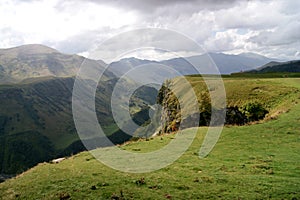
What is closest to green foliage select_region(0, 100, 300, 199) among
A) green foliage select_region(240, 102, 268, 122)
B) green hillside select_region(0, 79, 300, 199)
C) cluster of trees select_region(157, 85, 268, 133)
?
green hillside select_region(0, 79, 300, 199)

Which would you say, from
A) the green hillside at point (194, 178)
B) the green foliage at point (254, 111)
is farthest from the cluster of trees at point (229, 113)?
the green hillside at point (194, 178)

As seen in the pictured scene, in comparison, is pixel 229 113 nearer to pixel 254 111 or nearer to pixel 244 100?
pixel 244 100

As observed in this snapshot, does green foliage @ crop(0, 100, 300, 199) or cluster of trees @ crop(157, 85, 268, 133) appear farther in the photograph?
cluster of trees @ crop(157, 85, 268, 133)

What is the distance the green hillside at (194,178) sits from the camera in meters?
17.4

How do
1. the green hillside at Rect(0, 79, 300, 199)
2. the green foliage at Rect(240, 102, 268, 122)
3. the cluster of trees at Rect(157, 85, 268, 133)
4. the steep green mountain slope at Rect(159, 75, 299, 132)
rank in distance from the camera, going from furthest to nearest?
1. the cluster of trees at Rect(157, 85, 268, 133)
2. the steep green mountain slope at Rect(159, 75, 299, 132)
3. the green foliage at Rect(240, 102, 268, 122)
4. the green hillside at Rect(0, 79, 300, 199)

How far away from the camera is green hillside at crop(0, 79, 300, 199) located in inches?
684

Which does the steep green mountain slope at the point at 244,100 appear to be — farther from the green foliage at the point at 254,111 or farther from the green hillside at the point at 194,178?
the green hillside at the point at 194,178

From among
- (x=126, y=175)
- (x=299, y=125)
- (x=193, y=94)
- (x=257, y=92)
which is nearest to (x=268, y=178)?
(x=126, y=175)

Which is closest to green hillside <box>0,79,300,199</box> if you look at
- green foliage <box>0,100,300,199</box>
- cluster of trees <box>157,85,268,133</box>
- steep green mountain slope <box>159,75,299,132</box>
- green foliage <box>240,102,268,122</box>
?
green foliage <box>0,100,300,199</box>

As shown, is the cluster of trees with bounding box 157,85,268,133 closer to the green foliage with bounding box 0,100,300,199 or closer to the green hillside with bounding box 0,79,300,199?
the green hillside with bounding box 0,79,300,199

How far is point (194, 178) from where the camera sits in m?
19.9

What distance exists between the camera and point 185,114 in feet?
219

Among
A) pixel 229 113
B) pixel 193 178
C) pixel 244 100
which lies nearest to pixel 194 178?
pixel 193 178

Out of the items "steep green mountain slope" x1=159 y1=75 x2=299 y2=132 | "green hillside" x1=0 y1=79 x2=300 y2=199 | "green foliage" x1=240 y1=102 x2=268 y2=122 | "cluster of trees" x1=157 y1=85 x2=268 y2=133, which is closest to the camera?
"green hillside" x1=0 y1=79 x2=300 y2=199
